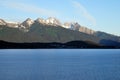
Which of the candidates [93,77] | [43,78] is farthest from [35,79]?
[93,77]

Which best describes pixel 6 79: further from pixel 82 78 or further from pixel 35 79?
pixel 82 78

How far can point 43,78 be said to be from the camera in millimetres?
73000

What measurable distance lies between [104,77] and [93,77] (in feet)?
7.64

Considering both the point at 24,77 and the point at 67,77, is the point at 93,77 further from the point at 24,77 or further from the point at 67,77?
the point at 24,77

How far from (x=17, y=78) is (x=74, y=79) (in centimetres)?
1193

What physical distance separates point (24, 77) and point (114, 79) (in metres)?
18.9

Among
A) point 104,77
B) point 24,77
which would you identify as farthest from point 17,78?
point 104,77

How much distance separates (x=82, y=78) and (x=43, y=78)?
812cm

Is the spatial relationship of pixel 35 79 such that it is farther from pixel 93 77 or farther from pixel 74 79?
pixel 93 77

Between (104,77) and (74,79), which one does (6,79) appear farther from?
(104,77)

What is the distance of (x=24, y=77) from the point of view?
244 ft

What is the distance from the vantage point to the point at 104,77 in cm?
7425

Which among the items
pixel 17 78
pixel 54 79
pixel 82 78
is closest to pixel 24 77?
pixel 17 78

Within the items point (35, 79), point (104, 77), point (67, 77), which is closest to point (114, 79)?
point (104, 77)
